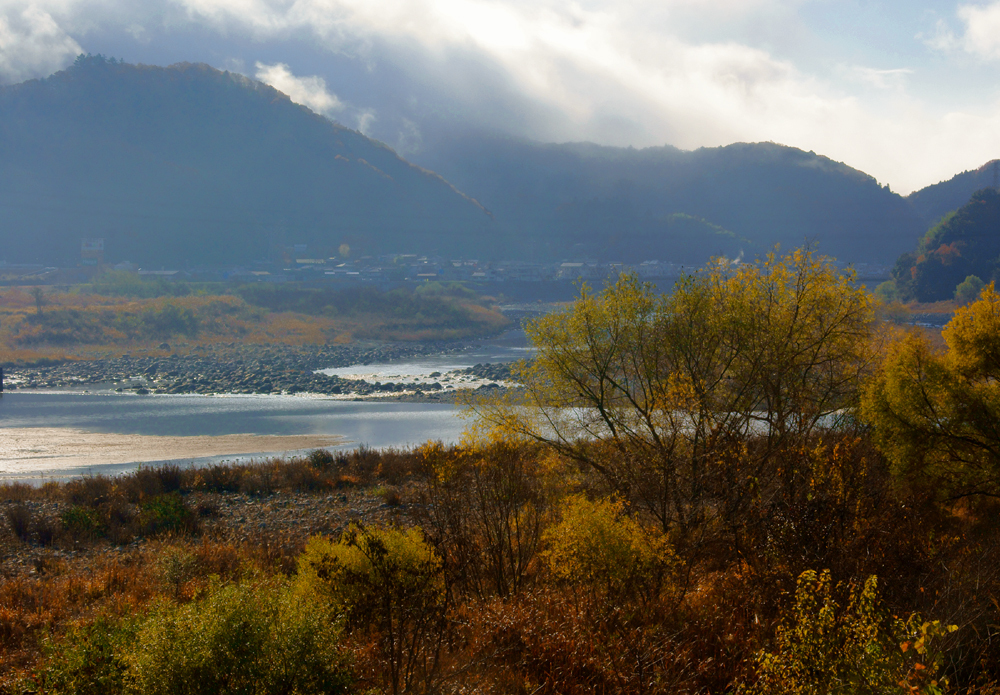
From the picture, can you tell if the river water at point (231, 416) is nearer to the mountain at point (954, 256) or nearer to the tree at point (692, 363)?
the tree at point (692, 363)

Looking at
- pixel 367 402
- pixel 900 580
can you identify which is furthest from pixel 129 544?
pixel 367 402

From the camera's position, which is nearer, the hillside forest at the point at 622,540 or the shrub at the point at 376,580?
the hillside forest at the point at 622,540

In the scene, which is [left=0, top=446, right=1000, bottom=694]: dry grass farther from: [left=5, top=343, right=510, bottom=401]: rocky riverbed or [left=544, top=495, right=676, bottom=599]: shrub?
[left=5, top=343, right=510, bottom=401]: rocky riverbed

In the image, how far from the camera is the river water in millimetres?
27203

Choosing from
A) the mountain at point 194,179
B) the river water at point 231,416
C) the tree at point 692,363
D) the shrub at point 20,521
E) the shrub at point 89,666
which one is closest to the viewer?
the shrub at point 89,666

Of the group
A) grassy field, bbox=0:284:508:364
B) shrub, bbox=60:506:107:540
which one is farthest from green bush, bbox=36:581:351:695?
grassy field, bbox=0:284:508:364

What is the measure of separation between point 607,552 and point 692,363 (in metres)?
6.33

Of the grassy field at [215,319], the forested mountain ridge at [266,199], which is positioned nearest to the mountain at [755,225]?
the forested mountain ridge at [266,199]

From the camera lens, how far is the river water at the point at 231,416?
89.2 feet

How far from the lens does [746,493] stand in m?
8.24

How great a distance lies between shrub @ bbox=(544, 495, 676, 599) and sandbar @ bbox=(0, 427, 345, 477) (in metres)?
18.3

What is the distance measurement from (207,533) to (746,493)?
1013 centimetres

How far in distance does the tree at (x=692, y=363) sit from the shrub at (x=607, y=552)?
10.6 feet

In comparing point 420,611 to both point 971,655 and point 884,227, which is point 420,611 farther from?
point 884,227
